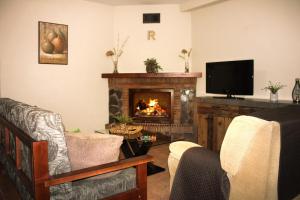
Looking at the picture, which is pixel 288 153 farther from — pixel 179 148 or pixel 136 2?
pixel 136 2

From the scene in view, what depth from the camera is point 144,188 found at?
1807mm

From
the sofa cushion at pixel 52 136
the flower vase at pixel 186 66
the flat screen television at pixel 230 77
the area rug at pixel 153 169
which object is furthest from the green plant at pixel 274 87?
the sofa cushion at pixel 52 136

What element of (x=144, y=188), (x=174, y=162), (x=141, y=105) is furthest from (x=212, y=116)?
(x=144, y=188)

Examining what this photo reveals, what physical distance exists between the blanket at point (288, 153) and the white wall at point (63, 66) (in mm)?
3834

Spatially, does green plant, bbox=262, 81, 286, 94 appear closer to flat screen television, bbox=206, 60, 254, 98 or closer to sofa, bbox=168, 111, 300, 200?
flat screen television, bbox=206, 60, 254, 98

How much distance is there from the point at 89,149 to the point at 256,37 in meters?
3.46

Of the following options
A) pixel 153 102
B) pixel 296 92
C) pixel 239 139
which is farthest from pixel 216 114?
pixel 239 139

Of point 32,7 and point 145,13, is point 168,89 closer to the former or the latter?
point 145,13

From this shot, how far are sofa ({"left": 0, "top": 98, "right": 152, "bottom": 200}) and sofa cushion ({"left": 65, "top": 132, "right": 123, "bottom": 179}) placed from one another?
37 mm

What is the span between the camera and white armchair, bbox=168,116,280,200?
1.33m

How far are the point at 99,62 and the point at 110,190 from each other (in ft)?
12.3

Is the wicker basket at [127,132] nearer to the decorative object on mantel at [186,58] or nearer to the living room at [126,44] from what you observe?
the living room at [126,44]

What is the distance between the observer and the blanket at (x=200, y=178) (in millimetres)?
1544

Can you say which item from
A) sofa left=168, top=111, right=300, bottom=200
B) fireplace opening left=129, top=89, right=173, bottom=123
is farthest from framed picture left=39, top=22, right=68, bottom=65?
sofa left=168, top=111, right=300, bottom=200
